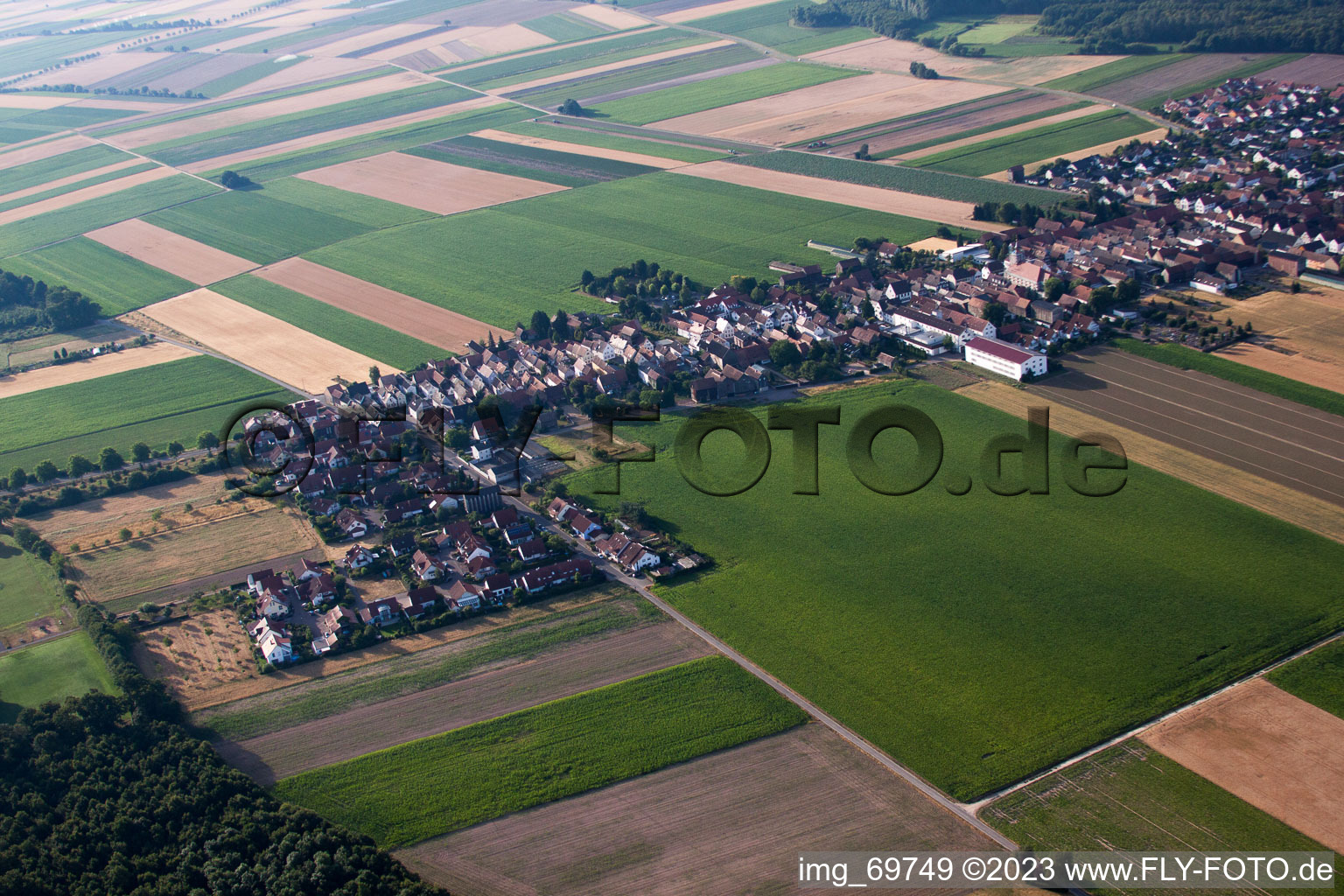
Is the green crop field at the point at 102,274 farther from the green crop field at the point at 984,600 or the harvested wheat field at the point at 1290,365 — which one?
the harvested wheat field at the point at 1290,365

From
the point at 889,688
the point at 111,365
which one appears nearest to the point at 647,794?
the point at 889,688

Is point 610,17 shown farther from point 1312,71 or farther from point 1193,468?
point 1193,468

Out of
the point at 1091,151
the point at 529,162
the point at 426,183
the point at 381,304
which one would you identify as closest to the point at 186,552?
the point at 381,304

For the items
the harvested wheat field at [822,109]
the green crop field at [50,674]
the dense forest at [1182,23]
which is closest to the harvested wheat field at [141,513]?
the green crop field at [50,674]

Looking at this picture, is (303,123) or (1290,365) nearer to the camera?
(1290,365)

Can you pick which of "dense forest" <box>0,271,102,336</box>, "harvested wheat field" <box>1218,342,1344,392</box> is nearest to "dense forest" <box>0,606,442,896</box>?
"harvested wheat field" <box>1218,342,1344,392</box>

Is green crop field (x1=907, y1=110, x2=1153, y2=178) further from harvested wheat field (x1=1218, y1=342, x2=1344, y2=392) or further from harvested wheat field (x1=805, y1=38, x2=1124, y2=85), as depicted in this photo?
harvested wheat field (x1=1218, y1=342, x2=1344, y2=392)
